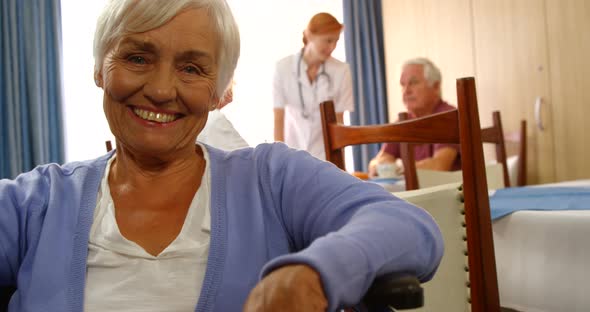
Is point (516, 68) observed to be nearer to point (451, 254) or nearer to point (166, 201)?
point (451, 254)

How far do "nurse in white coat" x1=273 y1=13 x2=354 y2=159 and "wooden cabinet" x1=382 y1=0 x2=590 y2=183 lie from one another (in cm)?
96

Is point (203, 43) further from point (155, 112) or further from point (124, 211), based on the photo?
point (124, 211)

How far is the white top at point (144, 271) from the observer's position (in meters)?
0.88

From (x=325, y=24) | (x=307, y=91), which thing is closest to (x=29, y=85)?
(x=307, y=91)

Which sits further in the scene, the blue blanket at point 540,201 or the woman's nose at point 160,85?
the blue blanket at point 540,201

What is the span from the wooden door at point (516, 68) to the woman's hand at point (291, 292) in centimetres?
324

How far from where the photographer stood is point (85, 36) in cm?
412

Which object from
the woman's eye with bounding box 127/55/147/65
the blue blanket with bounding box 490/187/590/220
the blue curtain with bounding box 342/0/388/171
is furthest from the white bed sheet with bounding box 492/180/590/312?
the blue curtain with bounding box 342/0/388/171

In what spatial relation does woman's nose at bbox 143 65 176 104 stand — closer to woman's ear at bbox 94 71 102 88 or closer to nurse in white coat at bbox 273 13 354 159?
woman's ear at bbox 94 71 102 88

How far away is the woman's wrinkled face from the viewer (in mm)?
947

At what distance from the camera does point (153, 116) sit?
99 centimetres

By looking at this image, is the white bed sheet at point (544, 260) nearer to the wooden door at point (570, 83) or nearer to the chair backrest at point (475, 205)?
the chair backrest at point (475, 205)

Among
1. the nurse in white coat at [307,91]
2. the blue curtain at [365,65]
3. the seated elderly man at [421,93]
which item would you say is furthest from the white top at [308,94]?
the blue curtain at [365,65]

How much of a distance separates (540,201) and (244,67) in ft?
11.1
